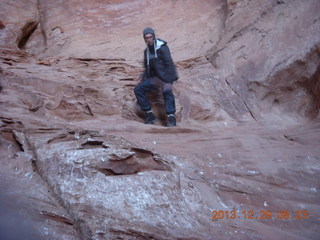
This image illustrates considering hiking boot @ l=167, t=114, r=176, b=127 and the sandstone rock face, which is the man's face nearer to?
the sandstone rock face

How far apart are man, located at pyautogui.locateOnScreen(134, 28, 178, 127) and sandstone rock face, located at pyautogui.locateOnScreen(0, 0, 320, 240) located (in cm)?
25

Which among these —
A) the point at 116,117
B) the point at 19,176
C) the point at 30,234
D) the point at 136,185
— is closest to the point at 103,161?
the point at 136,185

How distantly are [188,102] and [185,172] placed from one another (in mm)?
1989

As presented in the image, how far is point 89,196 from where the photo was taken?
109 inches

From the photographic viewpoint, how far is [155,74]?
17.3 ft

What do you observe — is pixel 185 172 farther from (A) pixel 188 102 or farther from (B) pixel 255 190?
(A) pixel 188 102

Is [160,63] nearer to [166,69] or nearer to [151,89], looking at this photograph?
[166,69]

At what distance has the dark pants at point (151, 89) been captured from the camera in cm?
497

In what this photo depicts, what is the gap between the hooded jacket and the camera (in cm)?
515
